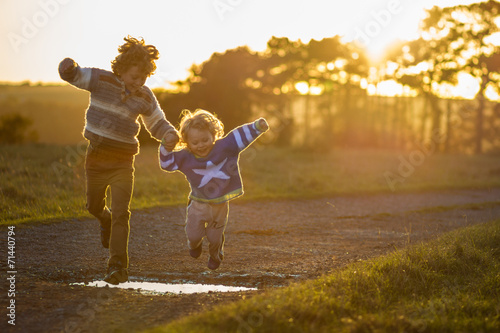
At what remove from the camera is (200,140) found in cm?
487

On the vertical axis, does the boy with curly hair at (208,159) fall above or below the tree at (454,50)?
below

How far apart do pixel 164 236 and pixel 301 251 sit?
1.89m

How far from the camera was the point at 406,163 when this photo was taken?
2050 cm

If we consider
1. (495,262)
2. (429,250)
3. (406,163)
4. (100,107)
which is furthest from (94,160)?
(406,163)

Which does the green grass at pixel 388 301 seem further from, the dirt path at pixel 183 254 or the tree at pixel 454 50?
the tree at pixel 454 50

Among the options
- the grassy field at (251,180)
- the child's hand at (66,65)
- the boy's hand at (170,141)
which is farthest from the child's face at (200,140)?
the grassy field at (251,180)

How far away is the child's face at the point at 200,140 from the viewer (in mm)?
4855

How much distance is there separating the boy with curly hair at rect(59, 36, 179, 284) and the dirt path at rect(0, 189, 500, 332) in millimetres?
568

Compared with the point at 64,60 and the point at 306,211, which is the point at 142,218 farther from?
the point at 64,60

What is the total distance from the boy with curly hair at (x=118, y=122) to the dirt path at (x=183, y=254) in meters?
0.57

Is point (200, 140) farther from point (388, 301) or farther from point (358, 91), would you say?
point (358, 91)

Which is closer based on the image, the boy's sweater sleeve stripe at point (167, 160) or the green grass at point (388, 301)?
the green grass at point (388, 301)

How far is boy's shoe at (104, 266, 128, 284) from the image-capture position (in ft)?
16.3

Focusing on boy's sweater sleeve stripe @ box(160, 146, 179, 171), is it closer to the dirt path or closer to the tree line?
the dirt path
